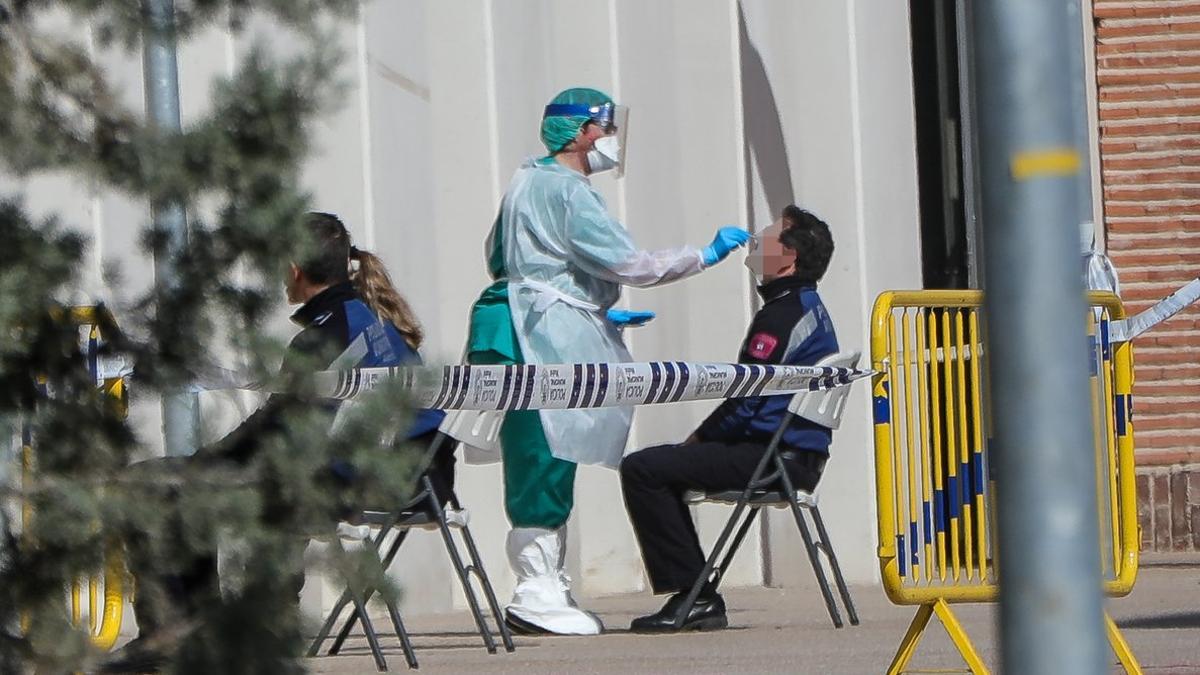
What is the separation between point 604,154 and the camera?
8.14 meters

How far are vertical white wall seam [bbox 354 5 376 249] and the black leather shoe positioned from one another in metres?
2.01

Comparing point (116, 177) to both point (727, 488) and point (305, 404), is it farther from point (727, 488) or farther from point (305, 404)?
point (727, 488)

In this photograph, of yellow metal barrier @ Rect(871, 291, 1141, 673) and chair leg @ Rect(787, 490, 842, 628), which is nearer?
yellow metal barrier @ Rect(871, 291, 1141, 673)

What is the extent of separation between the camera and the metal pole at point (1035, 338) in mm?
2709

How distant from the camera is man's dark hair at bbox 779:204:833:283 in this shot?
8.25m

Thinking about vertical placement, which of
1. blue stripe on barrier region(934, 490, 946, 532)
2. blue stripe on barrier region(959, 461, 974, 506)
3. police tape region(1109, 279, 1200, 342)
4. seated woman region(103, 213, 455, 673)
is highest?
police tape region(1109, 279, 1200, 342)

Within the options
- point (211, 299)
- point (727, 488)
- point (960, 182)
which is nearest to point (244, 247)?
point (211, 299)

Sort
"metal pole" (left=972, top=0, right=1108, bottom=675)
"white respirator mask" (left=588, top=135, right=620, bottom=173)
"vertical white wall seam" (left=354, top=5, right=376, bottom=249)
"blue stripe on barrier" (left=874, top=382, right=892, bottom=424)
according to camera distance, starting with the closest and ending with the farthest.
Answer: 1. "metal pole" (left=972, top=0, right=1108, bottom=675)
2. "blue stripe on barrier" (left=874, top=382, right=892, bottom=424)
3. "white respirator mask" (left=588, top=135, right=620, bottom=173)
4. "vertical white wall seam" (left=354, top=5, right=376, bottom=249)

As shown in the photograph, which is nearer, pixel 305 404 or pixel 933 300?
pixel 305 404

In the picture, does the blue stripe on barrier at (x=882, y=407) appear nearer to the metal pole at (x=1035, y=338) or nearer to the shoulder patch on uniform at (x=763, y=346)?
the shoulder patch on uniform at (x=763, y=346)

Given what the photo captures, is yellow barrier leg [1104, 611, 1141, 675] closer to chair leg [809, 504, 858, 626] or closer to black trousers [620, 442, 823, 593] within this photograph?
chair leg [809, 504, 858, 626]

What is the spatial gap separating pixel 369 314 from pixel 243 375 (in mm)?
3455

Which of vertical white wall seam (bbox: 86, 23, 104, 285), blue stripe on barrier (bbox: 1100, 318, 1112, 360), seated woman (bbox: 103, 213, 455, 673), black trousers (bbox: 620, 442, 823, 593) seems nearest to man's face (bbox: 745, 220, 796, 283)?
black trousers (bbox: 620, 442, 823, 593)

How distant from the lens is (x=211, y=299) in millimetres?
3549
